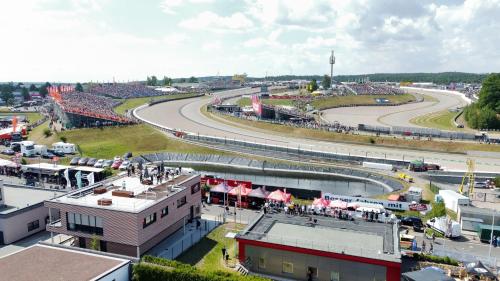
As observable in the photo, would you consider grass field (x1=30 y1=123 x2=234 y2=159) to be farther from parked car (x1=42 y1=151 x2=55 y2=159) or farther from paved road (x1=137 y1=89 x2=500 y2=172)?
paved road (x1=137 y1=89 x2=500 y2=172)

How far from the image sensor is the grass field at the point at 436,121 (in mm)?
106444

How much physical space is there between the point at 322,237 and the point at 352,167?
37632 millimetres

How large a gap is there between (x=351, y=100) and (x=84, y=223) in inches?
5752

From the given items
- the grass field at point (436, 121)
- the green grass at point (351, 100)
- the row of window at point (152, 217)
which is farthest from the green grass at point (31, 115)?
the grass field at point (436, 121)

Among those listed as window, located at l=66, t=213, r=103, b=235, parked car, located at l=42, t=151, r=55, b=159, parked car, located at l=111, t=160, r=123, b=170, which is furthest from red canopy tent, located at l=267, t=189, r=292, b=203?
parked car, located at l=42, t=151, r=55, b=159

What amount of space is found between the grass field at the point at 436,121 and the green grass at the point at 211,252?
82.5 metres

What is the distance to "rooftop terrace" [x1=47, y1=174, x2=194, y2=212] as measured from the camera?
35.4m

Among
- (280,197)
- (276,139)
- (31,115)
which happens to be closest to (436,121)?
(276,139)

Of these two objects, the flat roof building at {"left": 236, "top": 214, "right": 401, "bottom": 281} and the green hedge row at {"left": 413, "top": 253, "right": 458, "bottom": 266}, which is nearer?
the flat roof building at {"left": 236, "top": 214, "right": 401, "bottom": 281}

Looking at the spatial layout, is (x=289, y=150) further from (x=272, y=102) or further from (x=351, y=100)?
(x=351, y=100)

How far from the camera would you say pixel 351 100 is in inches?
6604

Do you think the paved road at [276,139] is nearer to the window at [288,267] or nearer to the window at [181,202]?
the window at [181,202]

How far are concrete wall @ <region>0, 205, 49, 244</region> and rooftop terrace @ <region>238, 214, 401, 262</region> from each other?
22355mm

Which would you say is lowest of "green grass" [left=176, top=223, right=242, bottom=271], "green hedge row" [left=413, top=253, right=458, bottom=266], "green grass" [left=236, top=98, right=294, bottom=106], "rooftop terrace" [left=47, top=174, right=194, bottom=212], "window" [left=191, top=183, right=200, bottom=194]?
"green grass" [left=176, top=223, right=242, bottom=271]
